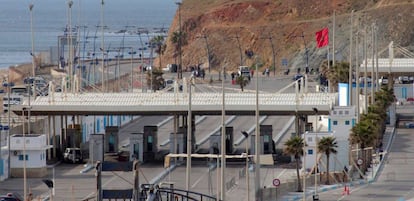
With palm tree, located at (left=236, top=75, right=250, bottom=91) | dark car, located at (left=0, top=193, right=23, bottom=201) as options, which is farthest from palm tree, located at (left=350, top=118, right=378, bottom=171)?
palm tree, located at (left=236, top=75, right=250, bottom=91)

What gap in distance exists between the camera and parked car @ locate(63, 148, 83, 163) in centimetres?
8519

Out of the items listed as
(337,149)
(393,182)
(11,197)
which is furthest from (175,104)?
(11,197)

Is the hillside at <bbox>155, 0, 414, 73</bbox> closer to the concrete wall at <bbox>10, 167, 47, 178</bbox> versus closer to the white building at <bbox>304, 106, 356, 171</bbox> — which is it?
the white building at <bbox>304, 106, 356, 171</bbox>

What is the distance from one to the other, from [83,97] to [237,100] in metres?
8.70

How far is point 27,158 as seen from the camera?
7862cm

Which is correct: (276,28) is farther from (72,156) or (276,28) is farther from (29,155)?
(29,155)

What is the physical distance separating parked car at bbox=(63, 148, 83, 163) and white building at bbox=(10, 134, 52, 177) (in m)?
6.45

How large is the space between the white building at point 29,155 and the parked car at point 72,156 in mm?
6448

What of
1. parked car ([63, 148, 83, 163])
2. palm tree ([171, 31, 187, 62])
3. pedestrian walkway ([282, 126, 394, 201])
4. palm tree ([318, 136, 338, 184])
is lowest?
pedestrian walkway ([282, 126, 394, 201])

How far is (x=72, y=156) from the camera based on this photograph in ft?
280

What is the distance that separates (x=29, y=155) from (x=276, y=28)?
9430cm

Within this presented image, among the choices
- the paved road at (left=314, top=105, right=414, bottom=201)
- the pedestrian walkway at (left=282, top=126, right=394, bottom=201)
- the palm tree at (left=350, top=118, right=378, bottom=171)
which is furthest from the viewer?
the palm tree at (left=350, top=118, right=378, bottom=171)

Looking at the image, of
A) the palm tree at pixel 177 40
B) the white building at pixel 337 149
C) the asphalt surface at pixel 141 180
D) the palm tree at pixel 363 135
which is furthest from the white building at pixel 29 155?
the palm tree at pixel 177 40

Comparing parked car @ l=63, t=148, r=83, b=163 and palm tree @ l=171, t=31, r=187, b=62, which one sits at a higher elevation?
palm tree @ l=171, t=31, r=187, b=62
